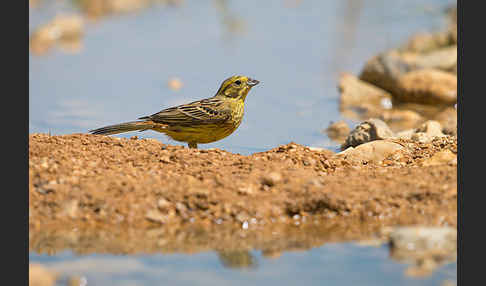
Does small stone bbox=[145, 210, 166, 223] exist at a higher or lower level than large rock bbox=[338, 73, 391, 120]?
lower

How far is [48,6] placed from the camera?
16.8 m

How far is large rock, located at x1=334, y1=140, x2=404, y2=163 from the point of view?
26.0 feet

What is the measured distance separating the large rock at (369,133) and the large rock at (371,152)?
0.87 meters

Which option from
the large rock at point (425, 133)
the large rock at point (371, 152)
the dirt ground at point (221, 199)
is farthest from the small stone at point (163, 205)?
the large rock at point (425, 133)

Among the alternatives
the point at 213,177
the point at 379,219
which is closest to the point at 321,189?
the point at 379,219

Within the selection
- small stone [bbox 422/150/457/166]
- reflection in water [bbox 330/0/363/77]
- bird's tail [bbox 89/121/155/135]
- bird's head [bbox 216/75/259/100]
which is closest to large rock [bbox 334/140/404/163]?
small stone [bbox 422/150/457/166]

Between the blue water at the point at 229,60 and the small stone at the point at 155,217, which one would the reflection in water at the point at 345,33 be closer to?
the blue water at the point at 229,60

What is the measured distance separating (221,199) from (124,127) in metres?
2.88

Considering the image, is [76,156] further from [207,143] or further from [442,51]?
[442,51]

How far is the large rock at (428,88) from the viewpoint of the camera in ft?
41.5

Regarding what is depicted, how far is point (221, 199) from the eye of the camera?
19.8 ft

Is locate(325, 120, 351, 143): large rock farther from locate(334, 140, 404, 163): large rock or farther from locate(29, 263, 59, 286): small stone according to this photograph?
locate(29, 263, 59, 286): small stone

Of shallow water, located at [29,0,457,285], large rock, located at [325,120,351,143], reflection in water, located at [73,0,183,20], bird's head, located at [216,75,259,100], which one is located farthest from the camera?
reflection in water, located at [73,0,183,20]

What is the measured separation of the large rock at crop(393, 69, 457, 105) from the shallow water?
1.33 meters
